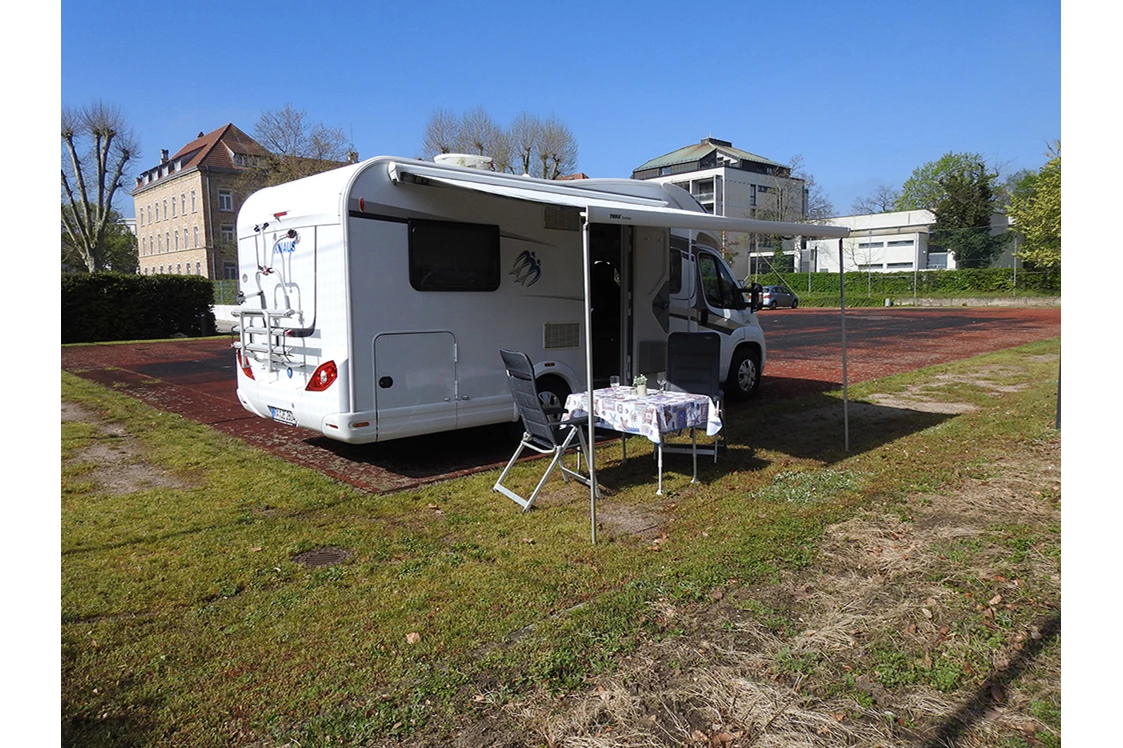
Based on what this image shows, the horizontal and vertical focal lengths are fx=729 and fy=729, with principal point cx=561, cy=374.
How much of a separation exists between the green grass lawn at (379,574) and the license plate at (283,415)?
0.45 meters

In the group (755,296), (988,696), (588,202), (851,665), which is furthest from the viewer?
(755,296)

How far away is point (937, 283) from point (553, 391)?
37764 millimetres

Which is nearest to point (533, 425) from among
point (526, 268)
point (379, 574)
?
point (379, 574)

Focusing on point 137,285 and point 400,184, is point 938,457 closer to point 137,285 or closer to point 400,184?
point 400,184

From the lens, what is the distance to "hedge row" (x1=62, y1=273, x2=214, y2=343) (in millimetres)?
21438

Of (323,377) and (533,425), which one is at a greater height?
(323,377)

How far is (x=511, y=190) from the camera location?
242 inches

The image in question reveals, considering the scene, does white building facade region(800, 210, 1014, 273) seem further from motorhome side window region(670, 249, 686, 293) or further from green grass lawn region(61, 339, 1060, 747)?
green grass lawn region(61, 339, 1060, 747)

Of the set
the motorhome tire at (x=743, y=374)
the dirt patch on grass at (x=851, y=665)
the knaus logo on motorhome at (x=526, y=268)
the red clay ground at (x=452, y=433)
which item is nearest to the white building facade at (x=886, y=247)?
the red clay ground at (x=452, y=433)

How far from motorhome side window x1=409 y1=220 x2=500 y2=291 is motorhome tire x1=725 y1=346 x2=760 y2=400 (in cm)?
422

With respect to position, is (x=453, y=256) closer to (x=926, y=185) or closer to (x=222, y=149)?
(x=222, y=149)

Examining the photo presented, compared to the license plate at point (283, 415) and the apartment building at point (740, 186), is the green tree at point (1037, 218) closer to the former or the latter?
the apartment building at point (740, 186)

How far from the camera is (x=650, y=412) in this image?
5.68 m

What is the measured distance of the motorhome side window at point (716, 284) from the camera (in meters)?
9.12
